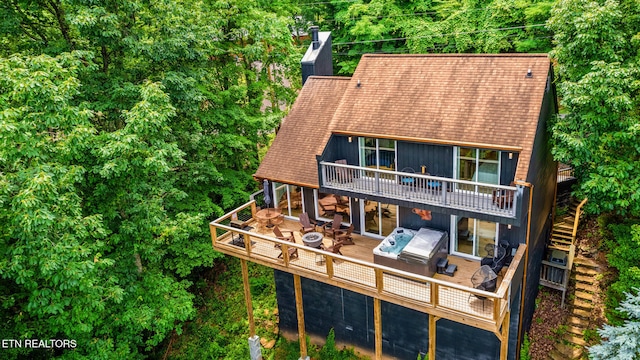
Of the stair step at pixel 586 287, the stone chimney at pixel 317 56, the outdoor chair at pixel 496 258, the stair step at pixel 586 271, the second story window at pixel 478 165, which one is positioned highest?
the stone chimney at pixel 317 56

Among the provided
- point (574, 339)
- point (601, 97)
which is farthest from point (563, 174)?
point (601, 97)

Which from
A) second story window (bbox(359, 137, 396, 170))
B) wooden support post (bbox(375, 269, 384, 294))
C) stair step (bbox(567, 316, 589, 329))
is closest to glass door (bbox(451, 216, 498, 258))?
second story window (bbox(359, 137, 396, 170))

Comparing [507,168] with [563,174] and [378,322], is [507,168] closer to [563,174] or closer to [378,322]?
[378,322]

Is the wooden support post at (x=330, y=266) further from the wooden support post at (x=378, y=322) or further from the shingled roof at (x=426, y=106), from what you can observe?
the shingled roof at (x=426, y=106)

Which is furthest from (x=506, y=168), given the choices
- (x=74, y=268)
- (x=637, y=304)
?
(x=74, y=268)

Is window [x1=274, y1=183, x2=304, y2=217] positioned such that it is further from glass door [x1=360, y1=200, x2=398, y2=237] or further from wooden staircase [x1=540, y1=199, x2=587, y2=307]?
wooden staircase [x1=540, y1=199, x2=587, y2=307]

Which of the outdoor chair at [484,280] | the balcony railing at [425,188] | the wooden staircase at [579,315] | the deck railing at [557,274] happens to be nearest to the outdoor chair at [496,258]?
the outdoor chair at [484,280]

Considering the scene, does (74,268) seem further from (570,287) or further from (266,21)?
(570,287)
